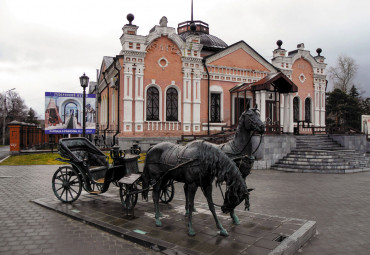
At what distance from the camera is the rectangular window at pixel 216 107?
21.7 m

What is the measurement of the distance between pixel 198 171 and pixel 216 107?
1686 cm

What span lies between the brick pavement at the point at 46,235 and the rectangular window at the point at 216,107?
15.2 m

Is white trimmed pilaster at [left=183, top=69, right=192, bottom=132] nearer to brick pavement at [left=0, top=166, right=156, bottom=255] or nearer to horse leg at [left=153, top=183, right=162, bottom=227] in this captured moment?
brick pavement at [left=0, top=166, right=156, bottom=255]

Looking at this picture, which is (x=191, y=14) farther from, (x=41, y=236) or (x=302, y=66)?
(x=41, y=236)

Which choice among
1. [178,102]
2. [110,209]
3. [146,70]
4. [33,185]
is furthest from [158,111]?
[110,209]

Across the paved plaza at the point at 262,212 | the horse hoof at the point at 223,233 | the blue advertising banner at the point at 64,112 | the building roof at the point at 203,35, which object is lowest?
the paved plaza at the point at 262,212

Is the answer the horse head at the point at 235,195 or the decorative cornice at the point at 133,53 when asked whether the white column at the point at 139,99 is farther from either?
the horse head at the point at 235,195

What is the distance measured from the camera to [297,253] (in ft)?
15.7

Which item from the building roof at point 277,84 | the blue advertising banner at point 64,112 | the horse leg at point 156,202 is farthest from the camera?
the blue advertising banner at point 64,112

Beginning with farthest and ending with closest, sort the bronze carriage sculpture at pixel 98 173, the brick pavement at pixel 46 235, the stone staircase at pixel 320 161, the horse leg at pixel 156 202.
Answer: the stone staircase at pixel 320 161, the bronze carriage sculpture at pixel 98 173, the horse leg at pixel 156 202, the brick pavement at pixel 46 235

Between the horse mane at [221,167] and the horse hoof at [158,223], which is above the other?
the horse mane at [221,167]

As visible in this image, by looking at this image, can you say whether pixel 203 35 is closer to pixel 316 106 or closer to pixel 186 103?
pixel 186 103

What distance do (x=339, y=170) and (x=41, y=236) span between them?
13267 mm

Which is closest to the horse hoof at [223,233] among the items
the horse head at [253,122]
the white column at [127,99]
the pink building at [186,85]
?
the horse head at [253,122]
